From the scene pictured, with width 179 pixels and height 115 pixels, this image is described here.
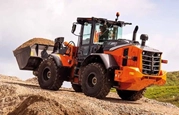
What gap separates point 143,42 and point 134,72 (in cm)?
177

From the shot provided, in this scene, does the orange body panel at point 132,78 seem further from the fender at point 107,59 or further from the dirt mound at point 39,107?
the dirt mound at point 39,107

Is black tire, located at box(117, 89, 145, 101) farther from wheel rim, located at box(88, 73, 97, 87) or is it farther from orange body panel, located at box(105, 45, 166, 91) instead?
wheel rim, located at box(88, 73, 97, 87)

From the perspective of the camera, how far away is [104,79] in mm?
15031

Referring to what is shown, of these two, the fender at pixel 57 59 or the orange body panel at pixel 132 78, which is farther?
the fender at pixel 57 59

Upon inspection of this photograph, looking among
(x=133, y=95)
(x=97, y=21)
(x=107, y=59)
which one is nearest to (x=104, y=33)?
(x=97, y=21)

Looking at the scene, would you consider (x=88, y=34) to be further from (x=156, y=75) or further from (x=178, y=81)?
(x=178, y=81)

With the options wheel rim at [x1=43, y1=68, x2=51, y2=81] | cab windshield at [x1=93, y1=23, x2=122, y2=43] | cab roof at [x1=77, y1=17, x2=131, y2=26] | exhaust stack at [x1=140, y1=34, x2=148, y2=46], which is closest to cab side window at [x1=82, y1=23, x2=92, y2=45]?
cab roof at [x1=77, y1=17, x2=131, y2=26]

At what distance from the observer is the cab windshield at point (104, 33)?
1666cm

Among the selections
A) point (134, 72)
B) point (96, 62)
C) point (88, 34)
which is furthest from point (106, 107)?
point (88, 34)

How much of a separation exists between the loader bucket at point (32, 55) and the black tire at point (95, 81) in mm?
4643

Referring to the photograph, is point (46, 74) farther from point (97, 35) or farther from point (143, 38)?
point (143, 38)

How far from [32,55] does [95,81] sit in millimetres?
5260

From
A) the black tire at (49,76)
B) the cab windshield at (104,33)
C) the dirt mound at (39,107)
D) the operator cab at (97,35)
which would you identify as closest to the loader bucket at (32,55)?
the black tire at (49,76)

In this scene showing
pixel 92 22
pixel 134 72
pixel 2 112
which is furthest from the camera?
pixel 92 22
